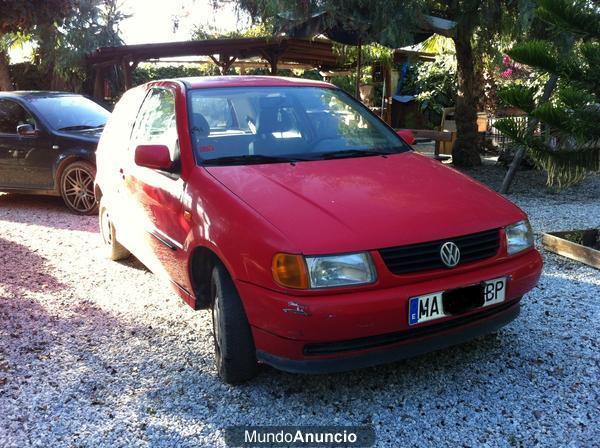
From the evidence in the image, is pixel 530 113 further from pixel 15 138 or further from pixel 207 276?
pixel 15 138

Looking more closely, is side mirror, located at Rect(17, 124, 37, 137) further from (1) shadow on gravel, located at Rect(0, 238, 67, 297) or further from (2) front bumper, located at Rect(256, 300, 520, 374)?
(2) front bumper, located at Rect(256, 300, 520, 374)

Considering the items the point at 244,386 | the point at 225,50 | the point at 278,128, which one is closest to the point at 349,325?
the point at 244,386

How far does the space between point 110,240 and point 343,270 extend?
354cm

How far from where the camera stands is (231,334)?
293cm

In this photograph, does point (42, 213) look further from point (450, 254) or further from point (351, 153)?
point (450, 254)

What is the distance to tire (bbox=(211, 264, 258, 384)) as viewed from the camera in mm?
2932

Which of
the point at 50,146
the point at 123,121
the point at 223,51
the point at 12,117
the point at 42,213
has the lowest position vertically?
the point at 42,213

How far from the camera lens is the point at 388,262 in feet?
8.73

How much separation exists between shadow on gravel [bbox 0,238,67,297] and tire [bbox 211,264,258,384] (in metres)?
2.40

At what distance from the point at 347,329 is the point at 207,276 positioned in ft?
3.82

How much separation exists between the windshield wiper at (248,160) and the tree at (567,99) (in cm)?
264

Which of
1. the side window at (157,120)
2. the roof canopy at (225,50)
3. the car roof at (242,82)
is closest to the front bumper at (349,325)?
the side window at (157,120)

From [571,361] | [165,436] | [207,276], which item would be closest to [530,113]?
[571,361]

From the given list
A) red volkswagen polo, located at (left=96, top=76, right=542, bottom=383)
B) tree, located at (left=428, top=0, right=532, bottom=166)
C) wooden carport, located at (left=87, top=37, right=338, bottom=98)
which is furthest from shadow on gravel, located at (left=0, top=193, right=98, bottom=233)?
tree, located at (left=428, top=0, right=532, bottom=166)
